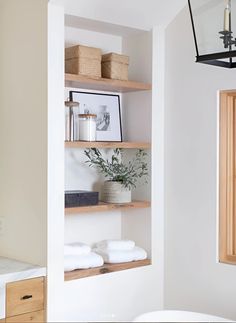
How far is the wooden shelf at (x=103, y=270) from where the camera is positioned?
3.27 meters

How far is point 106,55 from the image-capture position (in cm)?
361

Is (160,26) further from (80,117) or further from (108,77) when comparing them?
(80,117)

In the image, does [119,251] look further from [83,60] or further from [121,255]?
[83,60]

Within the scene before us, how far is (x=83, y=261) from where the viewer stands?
334 cm

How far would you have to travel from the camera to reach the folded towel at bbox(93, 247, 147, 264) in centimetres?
350

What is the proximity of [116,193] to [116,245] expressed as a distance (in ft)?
1.13

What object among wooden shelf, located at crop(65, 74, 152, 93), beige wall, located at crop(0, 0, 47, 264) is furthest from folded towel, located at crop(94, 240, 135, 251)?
wooden shelf, located at crop(65, 74, 152, 93)

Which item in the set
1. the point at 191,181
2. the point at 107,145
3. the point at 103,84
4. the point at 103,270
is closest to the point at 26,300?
the point at 103,270

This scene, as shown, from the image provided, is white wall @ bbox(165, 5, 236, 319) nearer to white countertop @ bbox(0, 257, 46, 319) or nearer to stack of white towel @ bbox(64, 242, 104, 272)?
stack of white towel @ bbox(64, 242, 104, 272)

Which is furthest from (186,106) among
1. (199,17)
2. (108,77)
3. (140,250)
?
(199,17)

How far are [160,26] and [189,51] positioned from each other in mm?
286

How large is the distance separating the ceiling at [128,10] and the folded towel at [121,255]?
4.84 feet

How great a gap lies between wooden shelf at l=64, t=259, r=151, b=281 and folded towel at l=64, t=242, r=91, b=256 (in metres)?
0.12

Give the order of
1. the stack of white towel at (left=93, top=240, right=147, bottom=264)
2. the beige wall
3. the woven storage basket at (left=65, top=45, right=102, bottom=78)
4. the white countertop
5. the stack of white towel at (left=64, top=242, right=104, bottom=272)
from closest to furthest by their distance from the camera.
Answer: the white countertop, the beige wall, the stack of white towel at (left=64, top=242, right=104, bottom=272), the woven storage basket at (left=65, top=45, right=102, bottom=78), the stack of white towel at (left=93, top=240, right=147, bottom=264)
